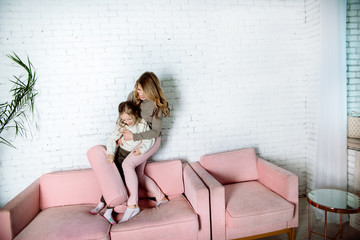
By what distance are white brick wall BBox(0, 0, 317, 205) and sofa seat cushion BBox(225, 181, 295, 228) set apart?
90cm

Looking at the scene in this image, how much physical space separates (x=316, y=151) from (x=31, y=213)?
133 inches

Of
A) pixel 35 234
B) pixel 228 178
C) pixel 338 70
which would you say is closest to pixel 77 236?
pixel 35 234

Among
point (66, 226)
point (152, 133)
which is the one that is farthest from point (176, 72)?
point (66, 226)

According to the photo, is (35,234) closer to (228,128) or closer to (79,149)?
(79,149)

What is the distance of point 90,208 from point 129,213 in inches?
21.4

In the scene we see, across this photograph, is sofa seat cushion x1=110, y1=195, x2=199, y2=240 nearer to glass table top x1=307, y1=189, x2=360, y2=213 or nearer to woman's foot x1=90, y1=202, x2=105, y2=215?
woman's foot x1=90, y1=202, x2=105, y2=215

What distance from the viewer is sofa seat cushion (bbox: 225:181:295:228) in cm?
219

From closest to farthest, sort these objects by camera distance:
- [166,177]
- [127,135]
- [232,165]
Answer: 1. [127,135]
2. [166,177]
3. [232,165]

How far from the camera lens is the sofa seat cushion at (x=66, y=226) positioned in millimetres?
1980

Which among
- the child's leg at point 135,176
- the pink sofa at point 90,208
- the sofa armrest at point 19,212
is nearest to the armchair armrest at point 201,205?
the pink sofa at point 90,208

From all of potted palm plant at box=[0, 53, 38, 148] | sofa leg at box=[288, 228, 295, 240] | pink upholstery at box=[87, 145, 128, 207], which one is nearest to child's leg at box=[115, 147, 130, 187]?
pink upholstery at box=[87, 145, 128, 207]

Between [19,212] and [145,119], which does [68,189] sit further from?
[145,119]

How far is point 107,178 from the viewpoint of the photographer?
236cm

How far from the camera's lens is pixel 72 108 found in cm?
278
